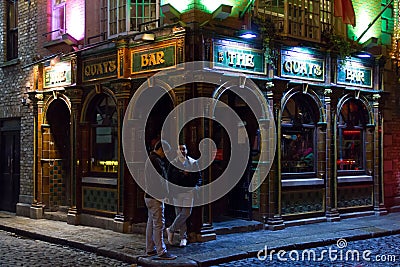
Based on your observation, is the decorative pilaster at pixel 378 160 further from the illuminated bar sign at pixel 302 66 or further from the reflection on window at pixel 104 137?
the reflection on window at pixel 104 137

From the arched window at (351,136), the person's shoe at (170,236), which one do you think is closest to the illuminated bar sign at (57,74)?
the person's shoe at (170,236)

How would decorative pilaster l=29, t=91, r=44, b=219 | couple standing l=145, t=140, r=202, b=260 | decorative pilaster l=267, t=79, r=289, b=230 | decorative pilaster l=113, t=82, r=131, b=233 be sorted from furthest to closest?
Answer: decorative pilaster l=29, t=91, r=44, b=219
decorative pilaster l=267, t=79, r=289, b=230
decorative pilaster l=113, t=82, r=131, b=233
couple standing l=145, t=140, r=202, b=260

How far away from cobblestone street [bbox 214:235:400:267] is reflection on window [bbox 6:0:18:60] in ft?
34.8

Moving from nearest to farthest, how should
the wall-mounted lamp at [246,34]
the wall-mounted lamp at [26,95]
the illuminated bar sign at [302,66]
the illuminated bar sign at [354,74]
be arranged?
the wall-mounted lamp at [246,34] < the illuminated bar sign at [302,66] < the illuminated bar sign at [354,74] < the wall-mounted lamp at [26,95]

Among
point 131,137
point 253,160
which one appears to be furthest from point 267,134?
point 131,137

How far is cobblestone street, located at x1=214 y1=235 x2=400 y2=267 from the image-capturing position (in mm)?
9711

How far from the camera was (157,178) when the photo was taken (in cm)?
977

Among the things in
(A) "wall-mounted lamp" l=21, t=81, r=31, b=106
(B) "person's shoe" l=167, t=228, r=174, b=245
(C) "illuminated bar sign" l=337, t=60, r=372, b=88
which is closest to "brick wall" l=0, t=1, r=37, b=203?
(A) "wall-mounted lamp" l=21, t=81, r=31, b=106

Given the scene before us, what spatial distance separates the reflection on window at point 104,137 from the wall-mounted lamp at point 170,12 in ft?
9.01

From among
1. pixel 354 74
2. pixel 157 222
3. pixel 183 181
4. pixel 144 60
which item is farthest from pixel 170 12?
pixel 354 74

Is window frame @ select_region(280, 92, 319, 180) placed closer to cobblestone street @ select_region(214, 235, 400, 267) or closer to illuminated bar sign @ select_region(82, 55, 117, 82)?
cobblestone street @ select_region(214, 235, 400, 267)

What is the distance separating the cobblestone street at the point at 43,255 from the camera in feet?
32.6

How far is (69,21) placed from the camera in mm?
14727

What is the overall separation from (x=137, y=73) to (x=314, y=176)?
5.00 m
